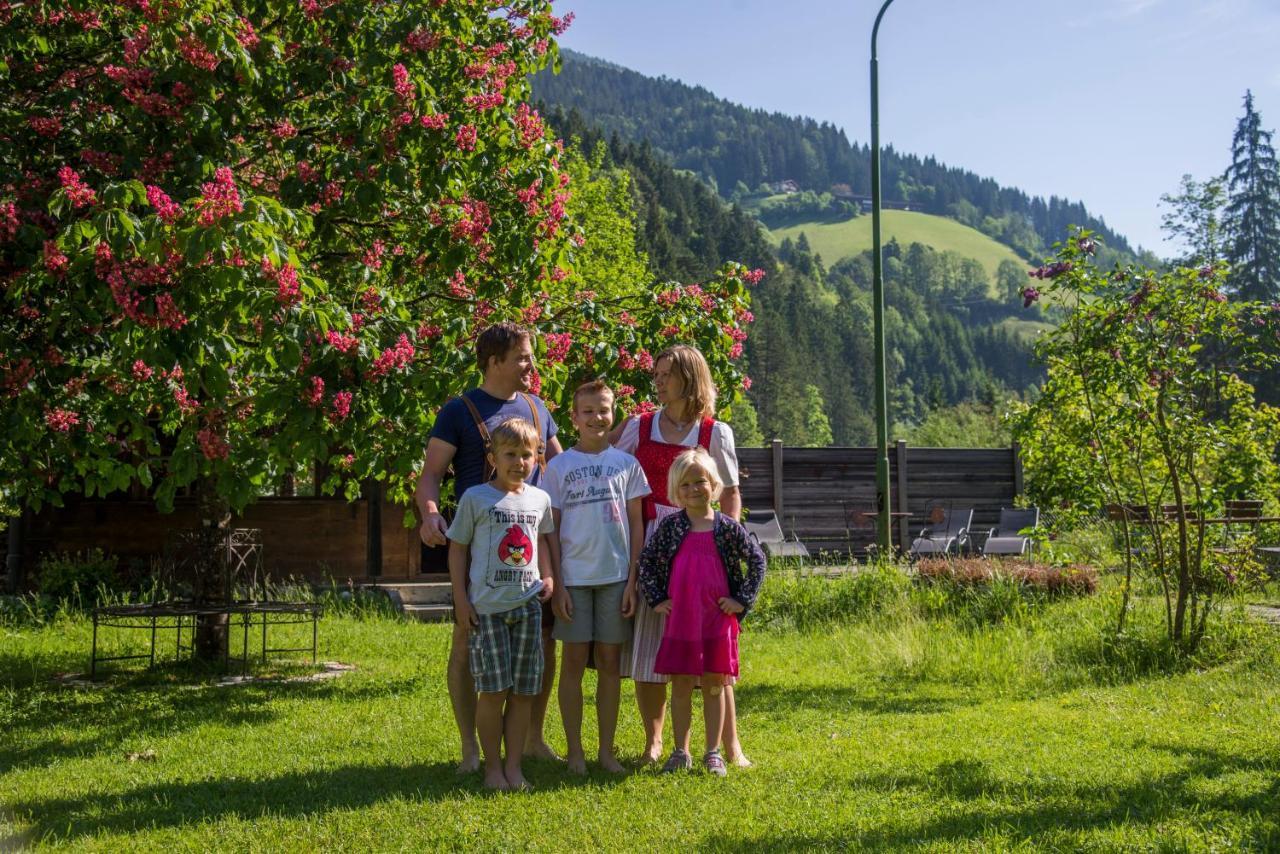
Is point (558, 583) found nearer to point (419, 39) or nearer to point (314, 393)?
point (314, 393)

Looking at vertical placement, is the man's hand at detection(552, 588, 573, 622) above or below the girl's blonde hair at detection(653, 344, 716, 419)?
below

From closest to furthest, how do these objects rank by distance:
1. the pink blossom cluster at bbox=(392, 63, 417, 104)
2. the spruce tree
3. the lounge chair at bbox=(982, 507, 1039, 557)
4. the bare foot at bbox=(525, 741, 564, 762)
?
the bare foot at bbox=(525, 741, 564, 762) → the pink blossom cluster at bbox=(392, 63, 417, 104) → the lounge chair at bbox=(982, 507, 1039, 557) → the spruce tree

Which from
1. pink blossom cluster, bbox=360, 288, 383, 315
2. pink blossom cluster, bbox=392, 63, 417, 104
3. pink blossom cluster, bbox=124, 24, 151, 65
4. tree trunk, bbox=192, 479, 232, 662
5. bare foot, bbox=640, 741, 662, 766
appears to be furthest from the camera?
tree trunk, bbox=192, 479, 232, 662

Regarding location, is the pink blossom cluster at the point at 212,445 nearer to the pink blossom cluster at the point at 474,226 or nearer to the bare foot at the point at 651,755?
the pink blossom cluster at the point at 474,226

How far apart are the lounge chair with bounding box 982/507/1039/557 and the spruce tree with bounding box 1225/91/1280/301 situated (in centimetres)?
3891

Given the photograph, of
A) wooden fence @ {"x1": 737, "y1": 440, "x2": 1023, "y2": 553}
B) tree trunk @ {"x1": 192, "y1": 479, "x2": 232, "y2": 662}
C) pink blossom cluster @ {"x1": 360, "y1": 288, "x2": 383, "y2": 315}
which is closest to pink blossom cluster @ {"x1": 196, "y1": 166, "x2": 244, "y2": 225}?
pink blossom cluster @ {"x1": 360, "y1": 288, "x2": 383, "y2": 315}

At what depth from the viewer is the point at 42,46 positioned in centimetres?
807

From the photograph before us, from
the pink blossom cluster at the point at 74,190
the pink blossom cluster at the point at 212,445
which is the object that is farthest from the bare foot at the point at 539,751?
the pink blossom cluster at the point at 74,190

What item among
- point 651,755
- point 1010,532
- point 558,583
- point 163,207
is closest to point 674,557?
point 558,583

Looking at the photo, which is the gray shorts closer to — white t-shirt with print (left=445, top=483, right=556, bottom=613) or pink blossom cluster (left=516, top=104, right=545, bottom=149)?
white t-shirt with print (left=445, top=483, right=556, bottom=613)

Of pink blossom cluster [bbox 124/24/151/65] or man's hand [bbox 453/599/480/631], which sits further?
pink blossom cluster [bbox 124/24/151/65]

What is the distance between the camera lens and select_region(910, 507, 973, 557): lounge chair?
20.6m

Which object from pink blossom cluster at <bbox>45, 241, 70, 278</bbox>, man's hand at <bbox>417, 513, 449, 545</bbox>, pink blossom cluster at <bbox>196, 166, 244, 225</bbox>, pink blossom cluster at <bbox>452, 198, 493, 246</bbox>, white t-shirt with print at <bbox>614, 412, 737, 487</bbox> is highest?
pink blossom cluster at <bbox>452, 198, 493, 246</bbox>

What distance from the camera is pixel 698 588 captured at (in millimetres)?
5375
